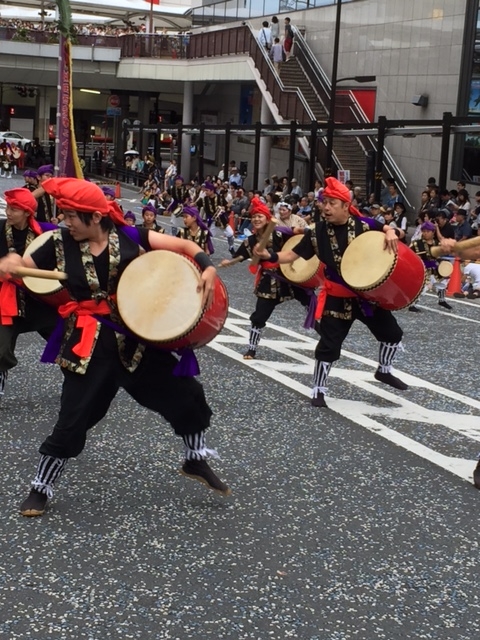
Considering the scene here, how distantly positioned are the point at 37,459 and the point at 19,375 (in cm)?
221

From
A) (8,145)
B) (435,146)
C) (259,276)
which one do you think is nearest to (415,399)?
(259,276)

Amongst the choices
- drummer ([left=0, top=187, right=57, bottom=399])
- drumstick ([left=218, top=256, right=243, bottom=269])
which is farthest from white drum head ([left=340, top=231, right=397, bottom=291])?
drummer ([left=0, top=187, right=57, bottom=399])

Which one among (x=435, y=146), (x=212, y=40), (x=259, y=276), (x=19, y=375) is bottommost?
(x=19, y=375)

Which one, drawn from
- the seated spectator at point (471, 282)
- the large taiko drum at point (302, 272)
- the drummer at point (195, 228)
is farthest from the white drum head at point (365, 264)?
the seated spectator at point (471, 282)

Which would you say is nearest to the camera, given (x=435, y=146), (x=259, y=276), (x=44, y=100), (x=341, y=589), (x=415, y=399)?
(x=341, y=589)

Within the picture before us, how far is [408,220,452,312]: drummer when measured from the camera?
436 inches

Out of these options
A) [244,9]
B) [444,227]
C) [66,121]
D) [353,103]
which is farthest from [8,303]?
[244,9]

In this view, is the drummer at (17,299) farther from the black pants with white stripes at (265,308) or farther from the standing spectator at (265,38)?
the standing spectator at (265,38)

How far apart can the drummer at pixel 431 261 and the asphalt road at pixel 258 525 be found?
3.96m

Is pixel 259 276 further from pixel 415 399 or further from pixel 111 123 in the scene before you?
pixel 111 123

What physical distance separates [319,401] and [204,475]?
222 cm

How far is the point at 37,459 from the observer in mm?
Result: 5285

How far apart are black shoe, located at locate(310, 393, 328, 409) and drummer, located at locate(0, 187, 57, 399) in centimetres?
199

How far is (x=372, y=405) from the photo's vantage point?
691cm
